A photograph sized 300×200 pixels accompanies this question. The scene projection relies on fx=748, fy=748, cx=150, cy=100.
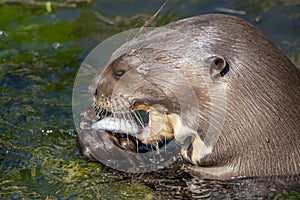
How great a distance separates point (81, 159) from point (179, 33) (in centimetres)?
112

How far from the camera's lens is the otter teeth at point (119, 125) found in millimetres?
4176

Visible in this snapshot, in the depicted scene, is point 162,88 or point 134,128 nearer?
point 162,88

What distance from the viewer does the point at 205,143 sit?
4004 mm

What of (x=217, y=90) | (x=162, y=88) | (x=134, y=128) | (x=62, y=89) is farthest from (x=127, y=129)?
(x=62, y=89)

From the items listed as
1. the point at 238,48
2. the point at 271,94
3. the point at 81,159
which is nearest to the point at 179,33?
the point at 238,48

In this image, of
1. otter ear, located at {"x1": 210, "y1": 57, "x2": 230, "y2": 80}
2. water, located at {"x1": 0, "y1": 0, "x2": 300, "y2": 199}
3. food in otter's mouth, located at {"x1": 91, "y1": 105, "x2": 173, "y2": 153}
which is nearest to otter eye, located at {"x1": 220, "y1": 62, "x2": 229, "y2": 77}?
otter ear, located at {"x1": 210, "y1": 57, "x2": 230, "y2": 80}

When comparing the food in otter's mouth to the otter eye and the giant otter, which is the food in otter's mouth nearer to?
the giant otter

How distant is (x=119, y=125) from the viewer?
4.19 meters

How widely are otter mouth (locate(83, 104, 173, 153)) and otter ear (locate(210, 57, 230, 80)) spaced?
0.44m

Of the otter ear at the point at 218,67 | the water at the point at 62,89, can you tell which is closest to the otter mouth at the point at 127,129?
the water at the point at 62,89

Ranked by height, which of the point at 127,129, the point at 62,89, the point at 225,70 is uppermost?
the point at 225,70

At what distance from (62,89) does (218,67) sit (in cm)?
219

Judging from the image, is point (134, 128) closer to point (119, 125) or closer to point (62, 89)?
point (119, 125)

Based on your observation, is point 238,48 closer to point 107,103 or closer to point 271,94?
point 271,94
